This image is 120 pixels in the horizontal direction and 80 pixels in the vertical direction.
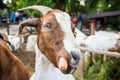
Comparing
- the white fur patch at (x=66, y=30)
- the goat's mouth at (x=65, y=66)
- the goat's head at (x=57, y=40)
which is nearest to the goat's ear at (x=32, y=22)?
the goat's head at (x=57, y=40)

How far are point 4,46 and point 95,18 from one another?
1260 centimetres

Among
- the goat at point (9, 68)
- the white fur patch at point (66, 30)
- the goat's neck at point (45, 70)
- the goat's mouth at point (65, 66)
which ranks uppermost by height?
the white fur patch at point (66, 30)

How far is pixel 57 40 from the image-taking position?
4.28 m

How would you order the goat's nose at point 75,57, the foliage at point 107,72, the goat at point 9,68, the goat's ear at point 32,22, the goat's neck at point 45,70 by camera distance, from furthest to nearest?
the foliage at point 107,72, the goat at point 9,68, the goat's neck at point 45,70, the goat's ear at point 32,22, the goat's nose at point 75,57

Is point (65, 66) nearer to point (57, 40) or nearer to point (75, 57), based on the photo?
point (75, 57)

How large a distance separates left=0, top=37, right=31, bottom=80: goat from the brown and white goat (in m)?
0.89

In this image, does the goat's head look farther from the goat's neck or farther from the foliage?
the foliage

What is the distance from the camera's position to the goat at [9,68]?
18.0 ft

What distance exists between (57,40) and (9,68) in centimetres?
149

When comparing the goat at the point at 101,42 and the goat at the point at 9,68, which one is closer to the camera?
the goat at the point at 9,68

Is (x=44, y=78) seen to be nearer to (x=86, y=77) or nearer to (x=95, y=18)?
(x=86, y=77)

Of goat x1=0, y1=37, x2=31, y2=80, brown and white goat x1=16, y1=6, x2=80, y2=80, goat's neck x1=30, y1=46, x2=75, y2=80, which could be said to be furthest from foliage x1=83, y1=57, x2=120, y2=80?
brown and white goat x1=16, y1=6, x2=80, y2=80

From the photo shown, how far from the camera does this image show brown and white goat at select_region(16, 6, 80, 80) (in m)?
4.08

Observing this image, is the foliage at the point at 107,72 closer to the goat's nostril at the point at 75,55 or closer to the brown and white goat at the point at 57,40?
the brown and white goat at the point at 57,40
